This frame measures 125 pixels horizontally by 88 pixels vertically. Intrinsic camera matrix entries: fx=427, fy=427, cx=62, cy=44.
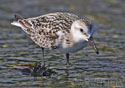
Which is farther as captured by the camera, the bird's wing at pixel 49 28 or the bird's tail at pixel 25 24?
the bird's tail at pixel 25 24

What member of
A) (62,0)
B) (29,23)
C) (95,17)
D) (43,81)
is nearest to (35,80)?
(43,81)

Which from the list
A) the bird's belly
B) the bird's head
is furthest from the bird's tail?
the bird's head

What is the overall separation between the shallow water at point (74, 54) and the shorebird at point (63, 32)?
735 mm

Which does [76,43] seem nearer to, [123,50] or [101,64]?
[101,64]

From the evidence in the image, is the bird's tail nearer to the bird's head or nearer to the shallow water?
the shallow water

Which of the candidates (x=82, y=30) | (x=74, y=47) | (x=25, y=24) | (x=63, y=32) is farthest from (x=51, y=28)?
(x=25, y=24)

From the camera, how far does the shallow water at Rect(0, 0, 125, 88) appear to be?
37.3ft

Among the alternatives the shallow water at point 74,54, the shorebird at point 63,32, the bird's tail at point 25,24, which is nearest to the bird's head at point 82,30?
the shorebird at point 63,32

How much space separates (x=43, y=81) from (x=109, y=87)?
1.80m

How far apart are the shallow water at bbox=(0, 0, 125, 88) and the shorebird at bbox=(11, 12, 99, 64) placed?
74 centimetres

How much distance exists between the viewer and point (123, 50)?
14.6 m

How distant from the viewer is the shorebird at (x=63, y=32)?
1185 centimetres

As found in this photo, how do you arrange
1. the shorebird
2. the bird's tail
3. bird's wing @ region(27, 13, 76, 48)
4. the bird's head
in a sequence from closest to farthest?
1. the bird's head
2. the shorebird
3. bird's wing @ region(27, 13, 76, 48)
4. the bird's tail

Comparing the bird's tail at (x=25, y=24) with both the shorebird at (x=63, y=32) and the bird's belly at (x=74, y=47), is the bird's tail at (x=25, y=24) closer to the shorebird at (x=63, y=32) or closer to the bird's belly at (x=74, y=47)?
the shorebird at (x=63, y=32)
